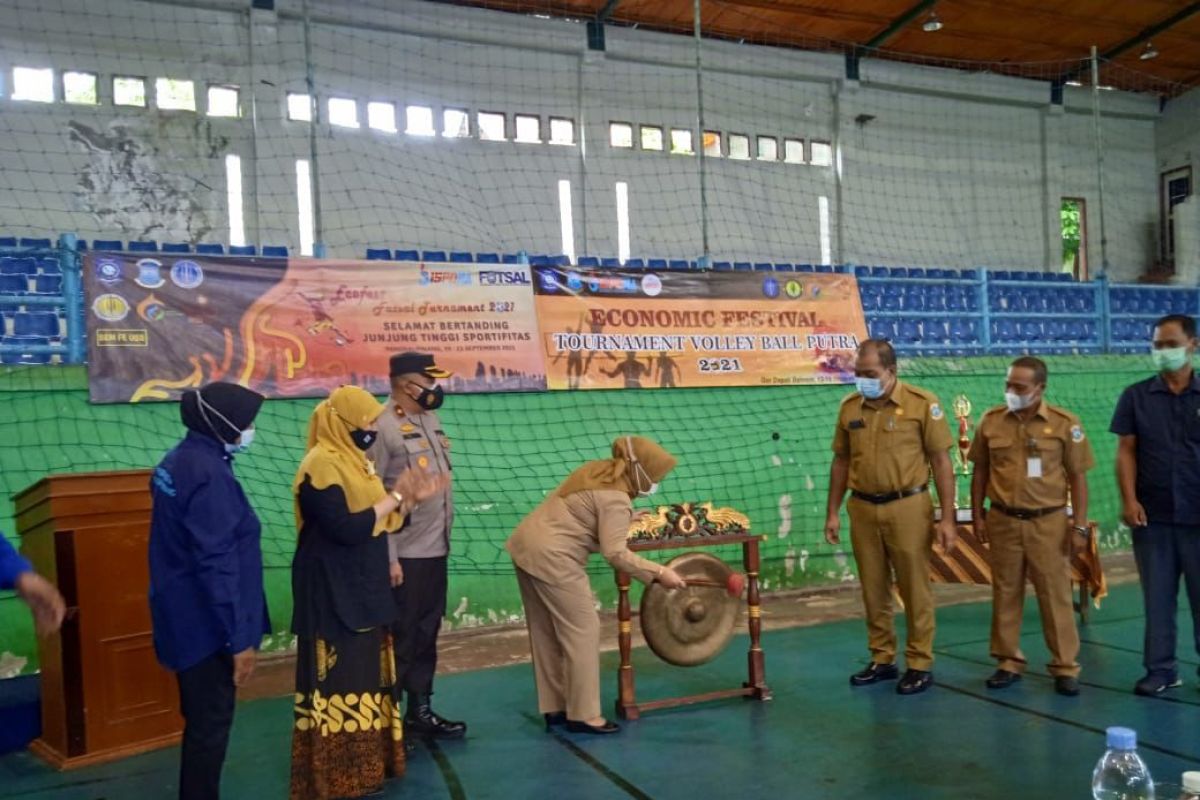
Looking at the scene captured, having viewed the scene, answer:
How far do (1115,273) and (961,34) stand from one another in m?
5.16

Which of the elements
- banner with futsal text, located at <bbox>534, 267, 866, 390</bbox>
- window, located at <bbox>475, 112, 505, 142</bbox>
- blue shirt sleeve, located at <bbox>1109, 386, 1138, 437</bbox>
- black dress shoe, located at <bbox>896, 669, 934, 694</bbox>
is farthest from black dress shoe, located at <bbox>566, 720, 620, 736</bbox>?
window, located at <bbox>475, 112, 505, 142</bbox>

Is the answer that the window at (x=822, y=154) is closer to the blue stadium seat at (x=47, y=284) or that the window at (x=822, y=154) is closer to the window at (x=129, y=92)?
the window at (x=129, y=92)

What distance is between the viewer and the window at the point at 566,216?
11258 millimetres

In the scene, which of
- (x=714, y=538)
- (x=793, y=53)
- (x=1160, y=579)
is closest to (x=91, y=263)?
(x=714, y=538)

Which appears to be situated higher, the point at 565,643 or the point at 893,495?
the point at 893,495

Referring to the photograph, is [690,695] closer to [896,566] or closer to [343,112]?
[896,566]

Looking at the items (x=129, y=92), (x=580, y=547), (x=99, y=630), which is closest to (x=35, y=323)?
(x=99, y=630)

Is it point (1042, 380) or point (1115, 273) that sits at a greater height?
point (1115, 273)

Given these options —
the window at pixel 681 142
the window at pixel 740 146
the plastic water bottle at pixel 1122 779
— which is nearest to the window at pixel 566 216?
the window at pixel 681 142

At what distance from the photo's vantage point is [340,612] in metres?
3.10

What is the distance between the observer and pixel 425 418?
3.93m

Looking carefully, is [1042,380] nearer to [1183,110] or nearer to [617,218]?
[617,218]

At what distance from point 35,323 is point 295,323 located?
168 centimetres

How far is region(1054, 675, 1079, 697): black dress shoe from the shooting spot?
13.9ft
